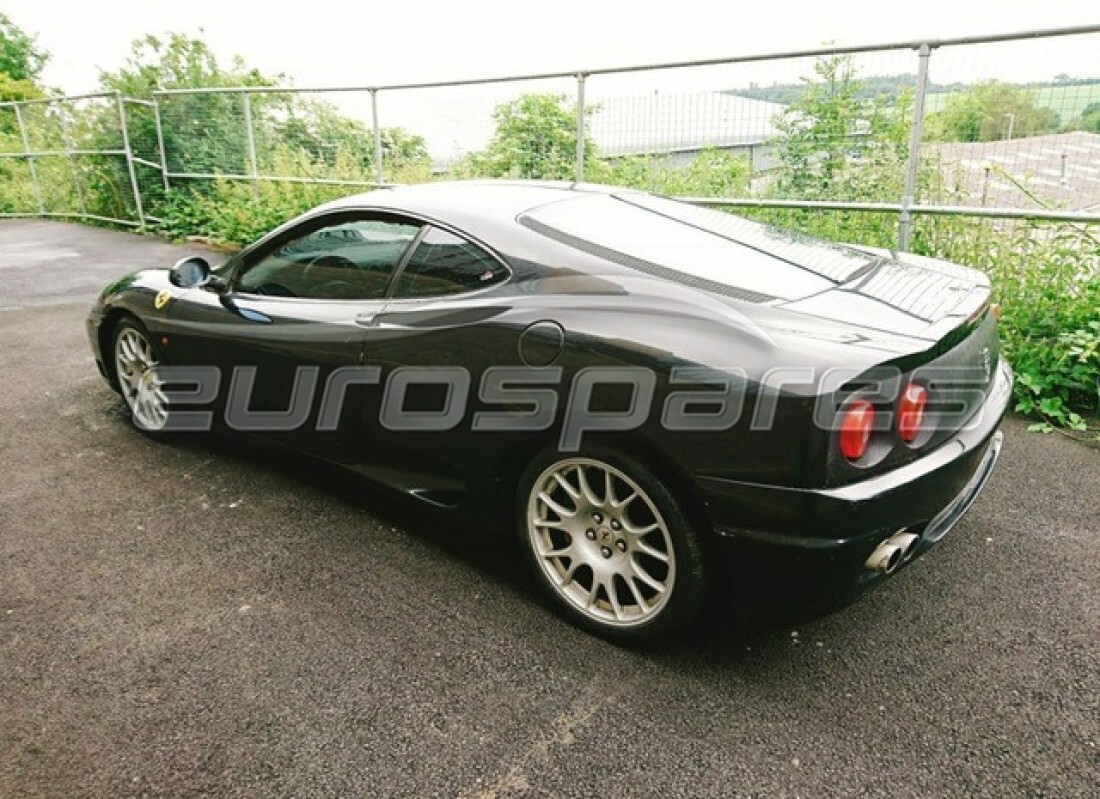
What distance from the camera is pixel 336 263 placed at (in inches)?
127

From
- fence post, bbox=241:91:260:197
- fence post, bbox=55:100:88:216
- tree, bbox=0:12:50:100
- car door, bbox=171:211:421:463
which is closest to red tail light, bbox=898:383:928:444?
car door, bbox=171:211:421:463

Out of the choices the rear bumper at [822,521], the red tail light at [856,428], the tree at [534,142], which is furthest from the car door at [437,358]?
the tree at [534,142]

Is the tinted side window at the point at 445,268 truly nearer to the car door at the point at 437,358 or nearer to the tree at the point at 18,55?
the car door at the point at 437,358

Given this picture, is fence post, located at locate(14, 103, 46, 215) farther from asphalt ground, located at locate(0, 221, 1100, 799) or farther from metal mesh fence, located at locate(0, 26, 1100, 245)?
asphalt ground, located at locate(0, 221, 1100, 799)

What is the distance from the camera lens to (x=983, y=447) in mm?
2463

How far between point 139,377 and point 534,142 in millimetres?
4343

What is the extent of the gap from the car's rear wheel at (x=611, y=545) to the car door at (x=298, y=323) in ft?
2.85

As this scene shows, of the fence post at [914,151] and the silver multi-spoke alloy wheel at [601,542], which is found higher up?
the fence post at [914,151]

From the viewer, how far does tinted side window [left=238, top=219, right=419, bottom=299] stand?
300 cm

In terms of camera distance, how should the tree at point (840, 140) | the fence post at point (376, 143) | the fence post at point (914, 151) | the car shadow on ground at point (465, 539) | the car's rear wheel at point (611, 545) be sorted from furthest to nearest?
the fence post at point (376, 143) < the tree at point (840, 140) < the fence post at point (914, 151) < the car shadow on ground at point (465, 539) < the car's rear wheel at point (611, 545)

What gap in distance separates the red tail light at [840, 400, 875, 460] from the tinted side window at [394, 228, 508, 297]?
3.90ft

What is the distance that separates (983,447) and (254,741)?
231 centimetres

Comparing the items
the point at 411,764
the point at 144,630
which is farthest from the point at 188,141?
the point at 411,764

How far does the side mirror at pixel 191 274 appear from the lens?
3719 mm
